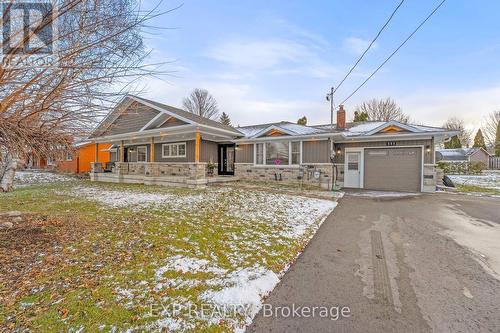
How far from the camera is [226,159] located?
1630cm

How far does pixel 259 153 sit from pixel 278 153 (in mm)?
1287

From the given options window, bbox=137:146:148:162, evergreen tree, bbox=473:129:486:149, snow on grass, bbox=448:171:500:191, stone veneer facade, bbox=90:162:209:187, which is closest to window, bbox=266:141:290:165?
stone veneer facade, bbox=90:162:209:187

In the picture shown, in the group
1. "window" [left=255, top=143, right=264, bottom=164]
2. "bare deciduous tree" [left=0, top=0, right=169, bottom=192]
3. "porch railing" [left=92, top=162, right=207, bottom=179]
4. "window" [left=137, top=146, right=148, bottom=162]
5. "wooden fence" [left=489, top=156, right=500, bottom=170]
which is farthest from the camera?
"wooden fence" [left=489, top=156, right=500, bottom=170]

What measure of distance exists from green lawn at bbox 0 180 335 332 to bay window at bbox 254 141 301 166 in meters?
7.29

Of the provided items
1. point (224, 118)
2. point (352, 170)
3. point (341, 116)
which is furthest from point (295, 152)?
point (224, 118)

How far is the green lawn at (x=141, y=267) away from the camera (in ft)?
7.22

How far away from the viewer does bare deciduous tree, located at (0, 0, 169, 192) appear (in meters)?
2.54

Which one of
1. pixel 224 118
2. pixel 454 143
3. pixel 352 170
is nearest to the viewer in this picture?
pixel 352 170

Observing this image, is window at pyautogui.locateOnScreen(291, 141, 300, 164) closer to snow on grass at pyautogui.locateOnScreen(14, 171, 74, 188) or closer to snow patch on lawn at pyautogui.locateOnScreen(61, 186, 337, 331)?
snow patch on lawn at pyautogui.locateOnScreen(61, 186, 337, 331)

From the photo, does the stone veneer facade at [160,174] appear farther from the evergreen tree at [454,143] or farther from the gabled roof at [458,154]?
the evergreen tree at [454,143]

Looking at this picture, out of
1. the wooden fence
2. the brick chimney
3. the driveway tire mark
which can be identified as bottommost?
the driveway tire mark

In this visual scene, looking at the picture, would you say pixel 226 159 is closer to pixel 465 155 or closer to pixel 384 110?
pixel 384 110

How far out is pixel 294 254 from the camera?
3.84 meters

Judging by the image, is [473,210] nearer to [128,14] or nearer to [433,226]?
[433,226]
